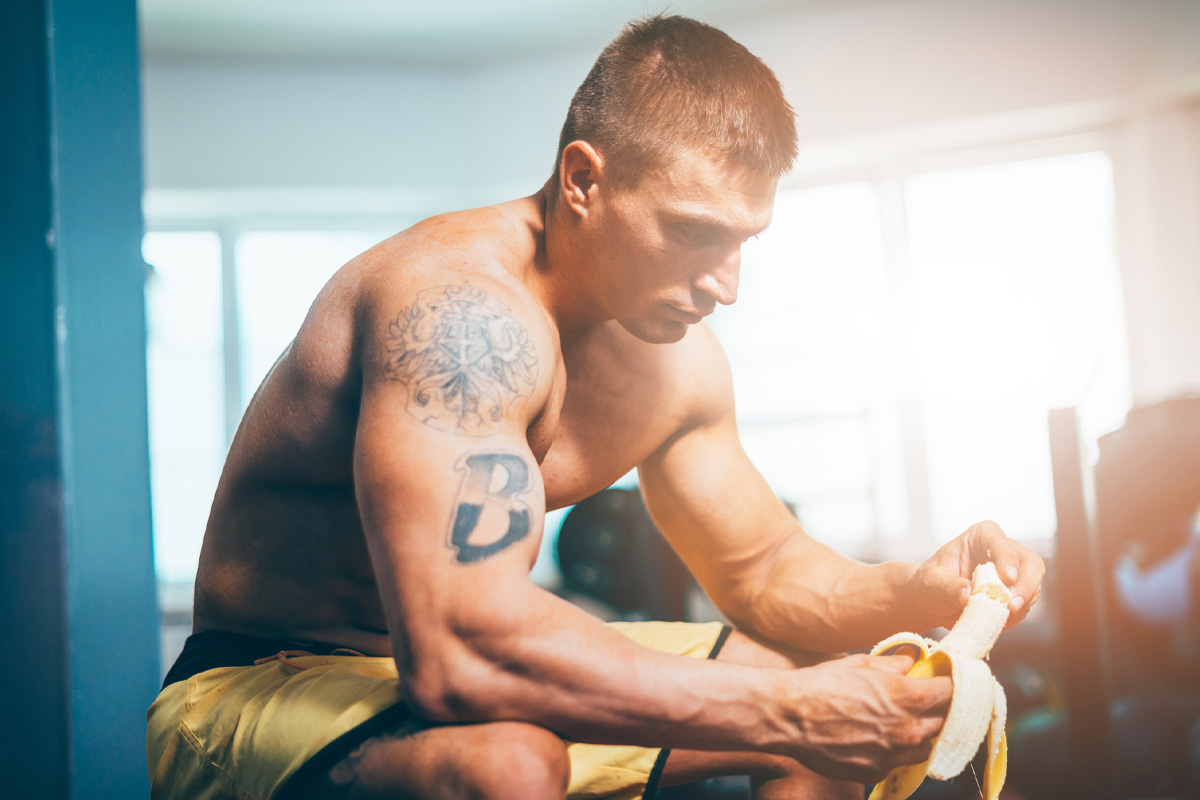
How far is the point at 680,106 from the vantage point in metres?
1.05

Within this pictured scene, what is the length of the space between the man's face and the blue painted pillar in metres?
0.71

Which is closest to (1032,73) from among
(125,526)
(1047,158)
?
(1047,158)

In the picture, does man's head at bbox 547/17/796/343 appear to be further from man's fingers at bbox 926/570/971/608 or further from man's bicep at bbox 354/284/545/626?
man's fingers at bbox 926/570/971/608

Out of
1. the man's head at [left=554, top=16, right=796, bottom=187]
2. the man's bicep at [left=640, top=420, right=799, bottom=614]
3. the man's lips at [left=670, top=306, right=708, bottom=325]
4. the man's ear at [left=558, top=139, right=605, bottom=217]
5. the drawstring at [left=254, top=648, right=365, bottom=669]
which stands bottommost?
the drawstring at [left=254, top=648, right=365, bottom=669]

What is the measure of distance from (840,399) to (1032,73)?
1.56 meters

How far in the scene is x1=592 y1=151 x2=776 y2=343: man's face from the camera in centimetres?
104

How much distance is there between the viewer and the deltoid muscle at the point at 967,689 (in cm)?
81

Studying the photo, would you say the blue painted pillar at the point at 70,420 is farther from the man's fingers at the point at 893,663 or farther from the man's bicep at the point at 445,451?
the man's fingers at the point at 893,663

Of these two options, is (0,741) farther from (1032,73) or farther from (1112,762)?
(1032,73)

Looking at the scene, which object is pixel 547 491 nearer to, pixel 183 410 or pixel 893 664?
pixel 893 664

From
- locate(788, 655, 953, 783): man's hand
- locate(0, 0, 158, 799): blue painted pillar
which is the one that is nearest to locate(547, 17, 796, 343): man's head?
locate(788, 655, 953, 783): man's hand

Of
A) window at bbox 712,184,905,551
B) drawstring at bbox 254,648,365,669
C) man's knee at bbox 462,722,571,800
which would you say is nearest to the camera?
man's knee at bbox 462,722,571,800

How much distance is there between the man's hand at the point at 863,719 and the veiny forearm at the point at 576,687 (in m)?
0.02

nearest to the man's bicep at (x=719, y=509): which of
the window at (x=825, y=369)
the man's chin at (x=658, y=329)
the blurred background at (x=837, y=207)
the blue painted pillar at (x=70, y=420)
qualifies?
the man's chin at (x=658, y=329)
